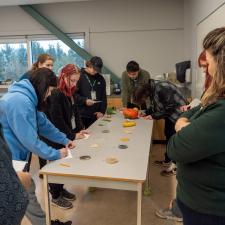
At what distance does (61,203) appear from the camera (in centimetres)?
245

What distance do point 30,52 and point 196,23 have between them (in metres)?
3.28

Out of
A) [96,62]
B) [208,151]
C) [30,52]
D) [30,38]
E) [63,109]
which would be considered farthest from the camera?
[30,52]

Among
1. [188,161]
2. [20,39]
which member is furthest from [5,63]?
[188,161]

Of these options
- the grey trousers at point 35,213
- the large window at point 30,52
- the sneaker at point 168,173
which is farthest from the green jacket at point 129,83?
the grey trousers at point 35,213

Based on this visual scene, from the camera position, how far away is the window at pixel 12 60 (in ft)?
18.1

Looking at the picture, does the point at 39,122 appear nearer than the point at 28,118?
No

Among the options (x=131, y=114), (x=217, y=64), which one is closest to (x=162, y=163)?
(x=131, y=114)

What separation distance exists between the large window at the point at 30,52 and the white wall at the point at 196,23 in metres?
1.98

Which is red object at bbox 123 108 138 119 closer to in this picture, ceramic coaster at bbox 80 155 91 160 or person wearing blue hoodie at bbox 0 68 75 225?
ceramic coaster at bbox 80 155 91 160

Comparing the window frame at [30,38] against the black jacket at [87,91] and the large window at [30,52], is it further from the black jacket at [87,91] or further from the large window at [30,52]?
the black jacket at [87,91]

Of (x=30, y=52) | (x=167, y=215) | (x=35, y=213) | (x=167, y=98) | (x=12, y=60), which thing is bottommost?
(x=167, y=215)

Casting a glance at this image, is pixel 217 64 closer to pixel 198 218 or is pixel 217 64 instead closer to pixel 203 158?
pixel 203 158

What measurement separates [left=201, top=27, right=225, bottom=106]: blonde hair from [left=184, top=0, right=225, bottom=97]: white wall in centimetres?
191

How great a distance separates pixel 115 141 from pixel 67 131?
42 centimetres
